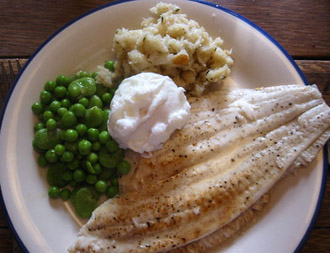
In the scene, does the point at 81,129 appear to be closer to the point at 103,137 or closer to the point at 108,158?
the point at 103,137

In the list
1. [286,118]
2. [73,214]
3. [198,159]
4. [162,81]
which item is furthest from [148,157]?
[286,118]

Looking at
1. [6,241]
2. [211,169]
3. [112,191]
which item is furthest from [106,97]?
[6,241]

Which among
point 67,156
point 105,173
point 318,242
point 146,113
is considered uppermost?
point 146,113

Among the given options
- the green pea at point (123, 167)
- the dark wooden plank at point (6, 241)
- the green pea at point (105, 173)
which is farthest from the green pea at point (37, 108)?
the dark wooden plank at point (6, 241)

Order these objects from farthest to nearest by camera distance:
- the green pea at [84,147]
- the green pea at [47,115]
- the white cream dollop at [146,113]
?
the green pea at [47,115] → the green pea at [84,147] → the white cream dollop at [146,113]

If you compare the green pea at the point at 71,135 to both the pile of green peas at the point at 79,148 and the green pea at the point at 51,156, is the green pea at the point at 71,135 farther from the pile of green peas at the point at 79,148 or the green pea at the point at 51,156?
the green pea at the point at 51,156

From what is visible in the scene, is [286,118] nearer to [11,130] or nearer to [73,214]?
[73,214]
